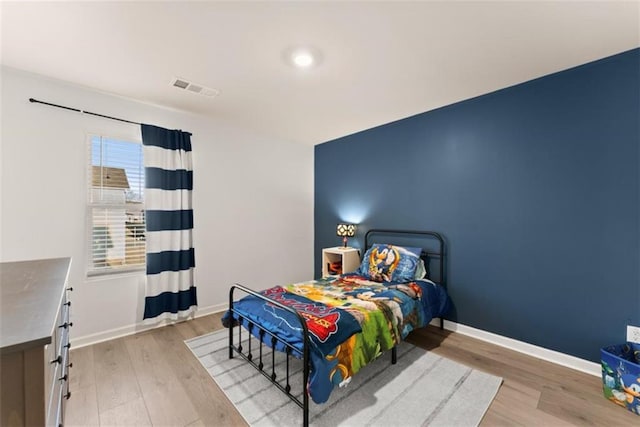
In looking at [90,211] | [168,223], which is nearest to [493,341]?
[168,223]

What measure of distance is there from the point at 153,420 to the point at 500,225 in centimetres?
327

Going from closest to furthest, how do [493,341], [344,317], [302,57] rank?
[344,317]
[302,57]
[493,341]

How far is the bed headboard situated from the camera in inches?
124

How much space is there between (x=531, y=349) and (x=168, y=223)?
3.87 metres

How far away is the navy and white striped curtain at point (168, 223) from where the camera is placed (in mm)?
2984

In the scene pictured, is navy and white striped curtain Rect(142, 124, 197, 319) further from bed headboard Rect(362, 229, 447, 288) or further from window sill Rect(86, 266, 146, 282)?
bed headboard Rect(362, 229, 447, 288)

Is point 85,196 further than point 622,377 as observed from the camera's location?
Yes

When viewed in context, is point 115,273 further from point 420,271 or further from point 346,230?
point 420,271

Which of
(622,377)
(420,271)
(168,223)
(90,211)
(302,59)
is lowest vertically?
(622,377)

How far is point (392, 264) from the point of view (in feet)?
10.2

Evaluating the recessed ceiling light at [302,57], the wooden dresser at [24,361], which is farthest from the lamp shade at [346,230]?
the wooden dresser at [24,361]

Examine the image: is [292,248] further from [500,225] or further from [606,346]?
[606,346]

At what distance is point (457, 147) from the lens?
3049 millimetres

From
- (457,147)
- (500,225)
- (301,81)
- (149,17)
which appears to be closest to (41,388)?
(149,17)
